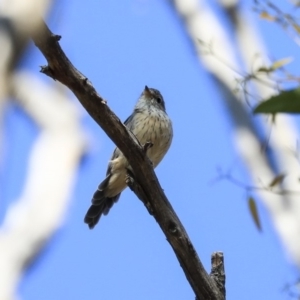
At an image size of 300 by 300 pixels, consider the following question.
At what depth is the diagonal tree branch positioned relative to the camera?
8.91 feet

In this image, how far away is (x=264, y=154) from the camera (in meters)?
2.53

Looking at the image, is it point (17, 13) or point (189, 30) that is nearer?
point (17, 13)

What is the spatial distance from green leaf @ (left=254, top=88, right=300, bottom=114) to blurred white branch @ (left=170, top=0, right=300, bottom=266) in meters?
0.66

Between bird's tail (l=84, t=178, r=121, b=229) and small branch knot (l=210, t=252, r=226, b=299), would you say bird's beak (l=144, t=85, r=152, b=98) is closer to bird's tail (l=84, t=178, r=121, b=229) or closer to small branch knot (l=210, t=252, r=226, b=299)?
bird's tail (l=84, t=178, r=121, b=229)

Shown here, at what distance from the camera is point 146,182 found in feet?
9.86

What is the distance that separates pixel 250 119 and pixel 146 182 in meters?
0.55

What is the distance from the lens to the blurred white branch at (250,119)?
2.29 metres

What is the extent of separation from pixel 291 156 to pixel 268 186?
0.18 meters

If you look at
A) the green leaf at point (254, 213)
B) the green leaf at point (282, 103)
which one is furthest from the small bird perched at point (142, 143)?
the green leaf at point (282, 103)

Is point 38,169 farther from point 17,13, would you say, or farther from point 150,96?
point 150,96

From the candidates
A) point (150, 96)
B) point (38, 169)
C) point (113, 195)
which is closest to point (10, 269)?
point (38, 169)

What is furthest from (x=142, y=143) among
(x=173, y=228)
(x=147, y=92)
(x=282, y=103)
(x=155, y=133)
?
(x=282, y=103)

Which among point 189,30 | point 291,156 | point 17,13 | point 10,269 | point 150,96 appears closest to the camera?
point 10,269

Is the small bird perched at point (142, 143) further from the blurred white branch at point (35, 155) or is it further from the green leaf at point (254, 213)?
the green leaf at point (254, 213)
